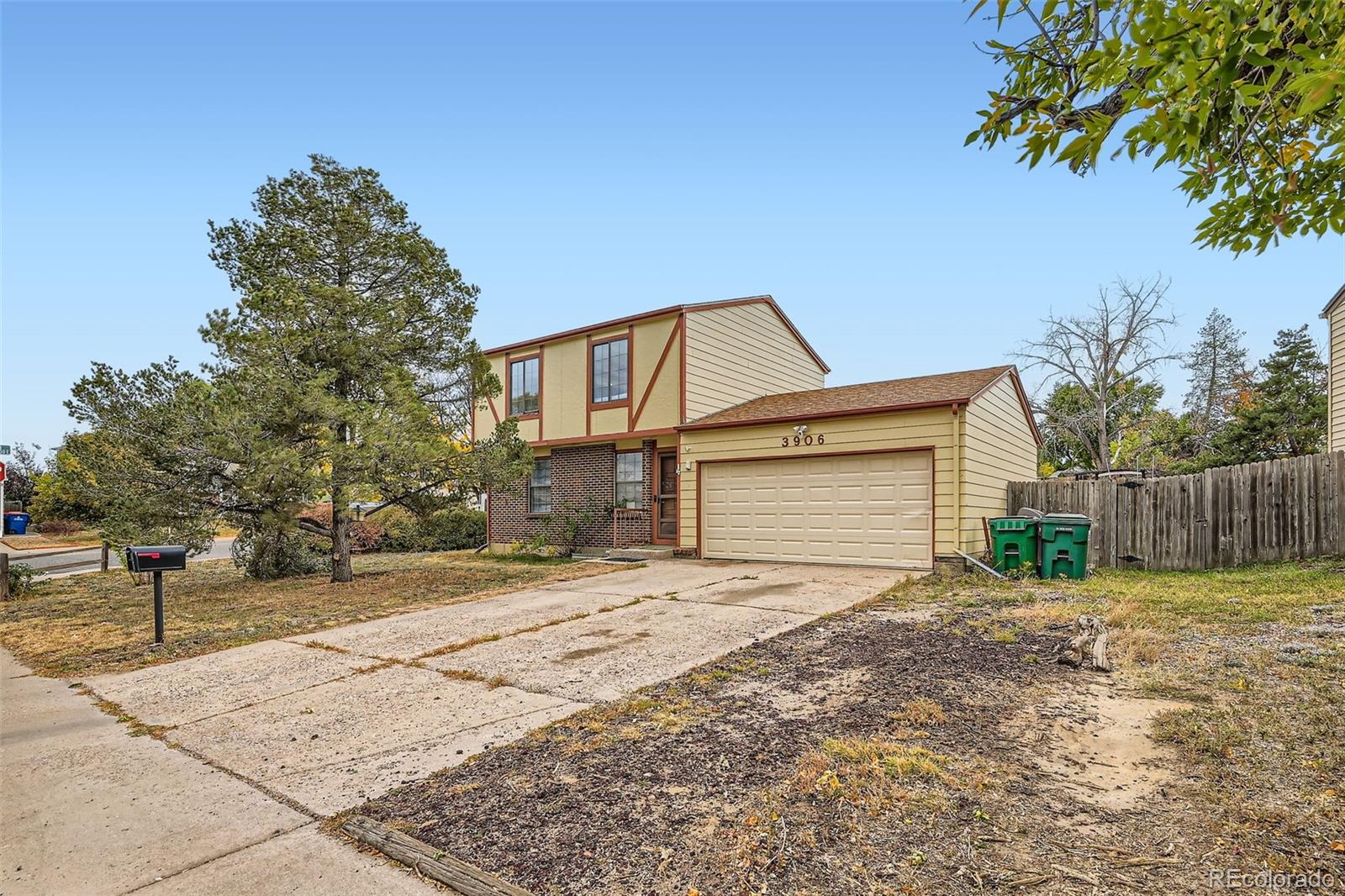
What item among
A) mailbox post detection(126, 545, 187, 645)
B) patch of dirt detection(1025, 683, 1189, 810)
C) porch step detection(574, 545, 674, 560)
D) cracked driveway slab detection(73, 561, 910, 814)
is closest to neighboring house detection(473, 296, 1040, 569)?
porch step detection(574, 545, 674, 560)

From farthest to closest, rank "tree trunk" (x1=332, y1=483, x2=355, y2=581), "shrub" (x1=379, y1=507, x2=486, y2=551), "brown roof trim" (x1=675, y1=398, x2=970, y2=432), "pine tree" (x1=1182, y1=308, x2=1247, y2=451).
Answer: "pine tree" (x1=1182, y1=308, x2=1247, y2=451) < "shrub" (x1=379, y1=507, x2=486, y2=551) < "tree trunk" (x1=332, y1=483, x2=355, y2=581) < "brown roof trim" (x1=675, y1=398, x2=970, y2=432)

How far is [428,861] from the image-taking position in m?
2.61

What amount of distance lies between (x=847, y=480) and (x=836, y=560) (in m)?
1.46

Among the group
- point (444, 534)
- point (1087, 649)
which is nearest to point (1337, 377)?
point (1087, 649)

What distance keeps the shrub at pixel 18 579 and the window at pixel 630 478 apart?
11.0 meters

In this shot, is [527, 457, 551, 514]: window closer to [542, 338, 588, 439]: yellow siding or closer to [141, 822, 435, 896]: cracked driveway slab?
[542, 338, 588, 439]: yellow siding

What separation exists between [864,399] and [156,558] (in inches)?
426

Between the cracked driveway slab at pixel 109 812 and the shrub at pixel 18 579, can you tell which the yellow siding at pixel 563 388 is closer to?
the shrub at pixel 18 579

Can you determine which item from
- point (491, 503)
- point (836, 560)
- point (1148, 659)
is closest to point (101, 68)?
point (491, 503)

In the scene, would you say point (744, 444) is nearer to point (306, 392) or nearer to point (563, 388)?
point (563, 388)

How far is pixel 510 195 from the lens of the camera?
17359mm

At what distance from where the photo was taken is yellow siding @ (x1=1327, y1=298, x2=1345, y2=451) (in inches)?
586

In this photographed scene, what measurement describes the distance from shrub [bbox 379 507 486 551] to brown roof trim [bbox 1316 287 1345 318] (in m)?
22.2

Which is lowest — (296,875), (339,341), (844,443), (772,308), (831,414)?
(296,875)
